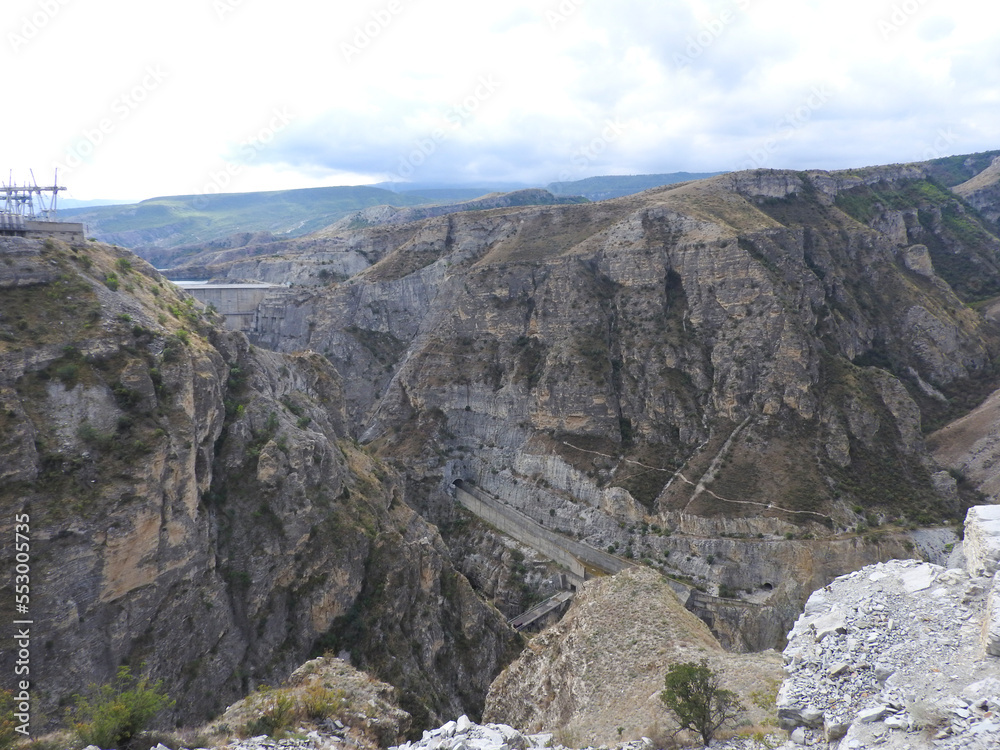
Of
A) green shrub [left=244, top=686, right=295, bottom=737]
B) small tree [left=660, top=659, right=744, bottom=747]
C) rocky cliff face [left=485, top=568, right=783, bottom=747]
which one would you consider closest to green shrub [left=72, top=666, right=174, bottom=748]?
green shrub [left=244, top=686, right=295, bottom=737]

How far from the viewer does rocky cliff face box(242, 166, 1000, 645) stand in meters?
59.2

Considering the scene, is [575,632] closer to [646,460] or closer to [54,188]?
[646,460]

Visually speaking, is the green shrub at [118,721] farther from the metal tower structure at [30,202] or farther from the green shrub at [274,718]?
the metal tower structure at [30,202]

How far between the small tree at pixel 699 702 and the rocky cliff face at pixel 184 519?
1736cm

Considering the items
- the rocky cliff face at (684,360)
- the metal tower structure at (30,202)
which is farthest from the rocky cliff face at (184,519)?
the rocky cliff face at (684,360)

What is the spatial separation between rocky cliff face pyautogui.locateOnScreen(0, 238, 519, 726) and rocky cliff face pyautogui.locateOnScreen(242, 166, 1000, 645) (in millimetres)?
26452

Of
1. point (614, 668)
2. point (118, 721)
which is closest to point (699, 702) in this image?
point (614, 668)

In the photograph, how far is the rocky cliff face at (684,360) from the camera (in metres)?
59.2

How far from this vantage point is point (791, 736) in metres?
15.7

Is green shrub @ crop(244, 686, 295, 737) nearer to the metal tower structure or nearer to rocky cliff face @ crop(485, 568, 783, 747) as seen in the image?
rocky cliff face @ crop(485, 568, 783, 747)

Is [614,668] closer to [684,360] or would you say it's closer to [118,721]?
[118,721]

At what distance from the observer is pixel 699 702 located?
1870 cm

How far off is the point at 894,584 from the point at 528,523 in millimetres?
49285

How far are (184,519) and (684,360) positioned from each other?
58.3m
